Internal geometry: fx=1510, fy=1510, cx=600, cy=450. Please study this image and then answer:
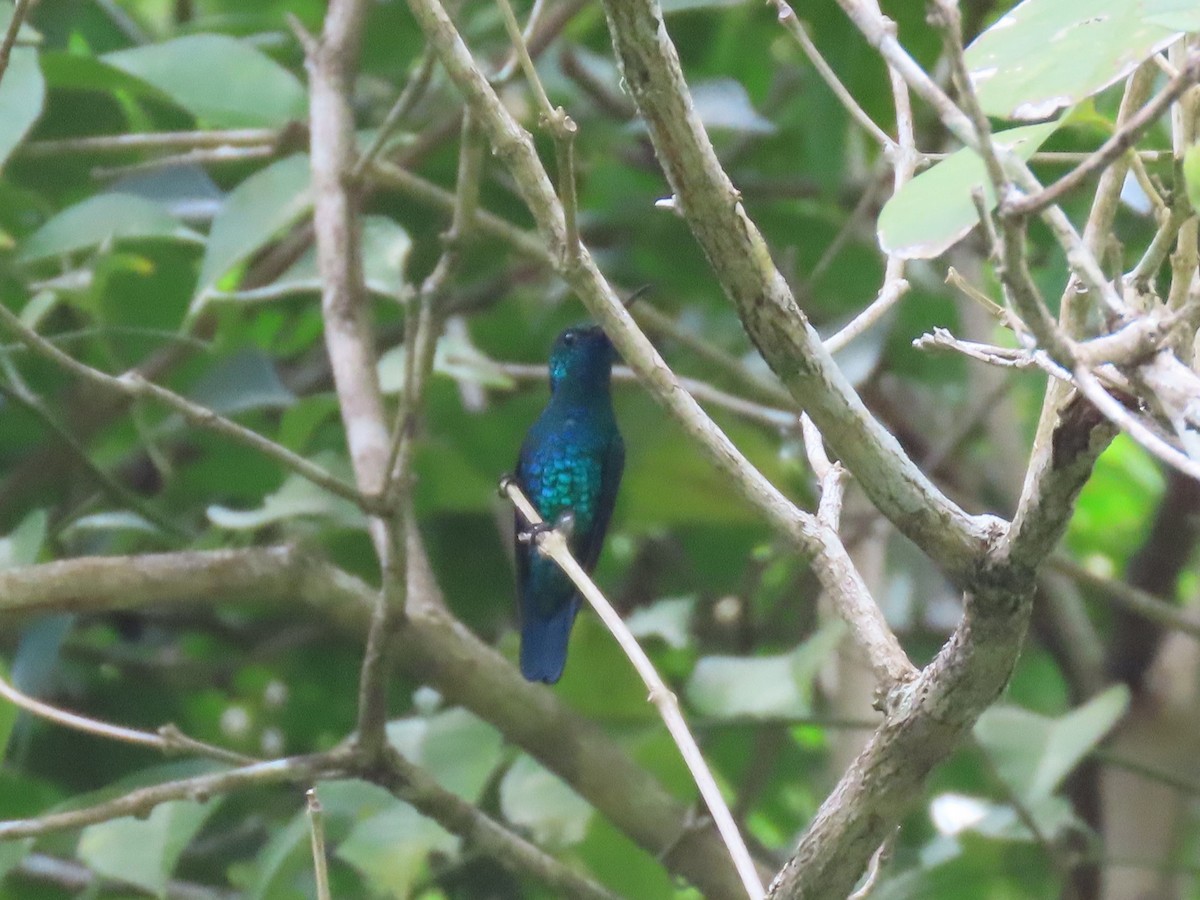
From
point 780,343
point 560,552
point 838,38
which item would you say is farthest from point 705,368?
point 780,343

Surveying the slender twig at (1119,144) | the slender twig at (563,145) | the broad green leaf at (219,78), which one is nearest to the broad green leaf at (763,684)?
the broad green leaf at (219,78)

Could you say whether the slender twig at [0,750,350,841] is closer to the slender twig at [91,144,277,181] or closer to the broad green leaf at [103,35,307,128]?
the broad green leaf at [103,35,307,128]

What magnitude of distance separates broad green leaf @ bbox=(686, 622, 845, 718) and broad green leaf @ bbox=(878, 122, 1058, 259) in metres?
1.50

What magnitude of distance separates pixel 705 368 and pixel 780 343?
208 cm

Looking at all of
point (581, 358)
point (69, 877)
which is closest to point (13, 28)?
point (69, 877)

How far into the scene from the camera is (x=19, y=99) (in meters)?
2.12

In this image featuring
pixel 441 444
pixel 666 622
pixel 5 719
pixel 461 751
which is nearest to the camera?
pixel 5 719

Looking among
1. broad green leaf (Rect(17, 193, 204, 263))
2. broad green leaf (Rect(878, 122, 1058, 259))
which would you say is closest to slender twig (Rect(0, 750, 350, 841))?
broad green leaf (Rect(17, 193, 204, 263))

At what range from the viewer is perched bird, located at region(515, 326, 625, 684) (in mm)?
2959

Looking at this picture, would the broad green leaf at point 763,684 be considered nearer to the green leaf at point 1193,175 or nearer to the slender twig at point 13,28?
the slender twig at point 13,28

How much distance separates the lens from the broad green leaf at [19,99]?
2.07 metres

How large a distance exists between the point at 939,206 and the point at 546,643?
197 cm

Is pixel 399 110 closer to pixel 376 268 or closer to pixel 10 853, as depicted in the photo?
pixel 376 268

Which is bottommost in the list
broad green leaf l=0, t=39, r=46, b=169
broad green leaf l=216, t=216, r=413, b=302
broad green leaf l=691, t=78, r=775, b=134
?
broad green leaf l=216, t=216, r=413, b=302
